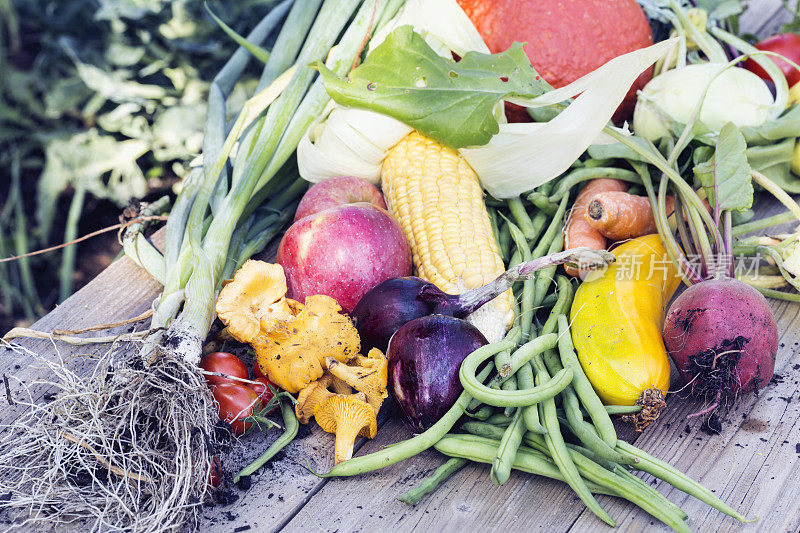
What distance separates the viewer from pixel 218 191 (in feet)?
5.76

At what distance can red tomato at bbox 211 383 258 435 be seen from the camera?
4.35 feet

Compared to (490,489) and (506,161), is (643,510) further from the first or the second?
(506,161)

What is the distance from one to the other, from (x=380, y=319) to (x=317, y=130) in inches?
27.7

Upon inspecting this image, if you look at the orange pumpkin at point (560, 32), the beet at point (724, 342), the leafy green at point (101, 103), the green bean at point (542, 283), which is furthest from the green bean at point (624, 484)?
the leafy green at point (101, 103)

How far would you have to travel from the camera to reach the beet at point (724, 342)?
1.27 meters

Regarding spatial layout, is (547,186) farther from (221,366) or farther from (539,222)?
(221,366)

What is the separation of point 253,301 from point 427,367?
1.40 feet

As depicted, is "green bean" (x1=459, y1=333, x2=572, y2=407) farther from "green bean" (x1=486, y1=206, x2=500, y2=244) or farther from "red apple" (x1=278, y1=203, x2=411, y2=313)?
"green bean" (x1=486, y1=206, x2=500, y2=244)

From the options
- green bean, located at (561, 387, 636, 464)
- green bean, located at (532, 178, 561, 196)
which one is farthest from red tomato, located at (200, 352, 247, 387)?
green bean, located at (532, 178, 561, 196)

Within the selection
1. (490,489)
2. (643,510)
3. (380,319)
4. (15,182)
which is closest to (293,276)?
(380,319)

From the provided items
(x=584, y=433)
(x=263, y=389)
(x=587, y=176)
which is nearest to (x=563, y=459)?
(x=584, y=433)

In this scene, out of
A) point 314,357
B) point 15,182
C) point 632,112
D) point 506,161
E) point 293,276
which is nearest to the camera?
point 314,357

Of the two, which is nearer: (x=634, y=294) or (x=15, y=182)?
(x=634, y=294)

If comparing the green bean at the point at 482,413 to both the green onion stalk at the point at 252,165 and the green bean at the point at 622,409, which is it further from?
the green onion stalk at the point at 252,165
